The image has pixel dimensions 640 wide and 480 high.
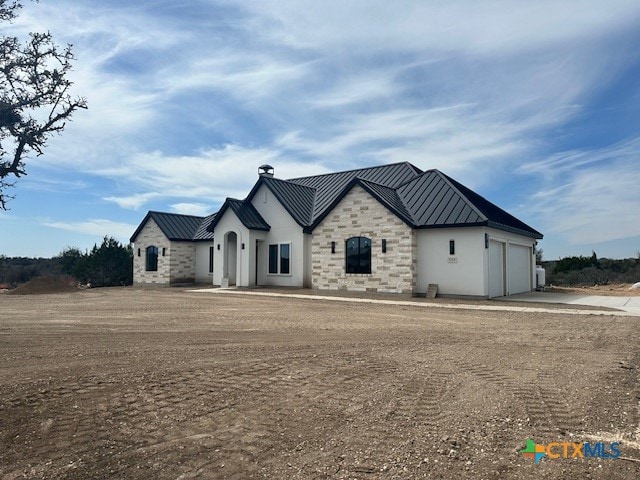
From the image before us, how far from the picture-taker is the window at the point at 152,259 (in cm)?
3269

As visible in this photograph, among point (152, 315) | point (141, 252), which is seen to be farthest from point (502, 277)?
point (141, 252)

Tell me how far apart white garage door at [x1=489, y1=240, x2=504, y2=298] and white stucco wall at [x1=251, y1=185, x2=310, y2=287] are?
977cm

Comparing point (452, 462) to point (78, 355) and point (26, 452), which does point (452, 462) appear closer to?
point (26, 452)

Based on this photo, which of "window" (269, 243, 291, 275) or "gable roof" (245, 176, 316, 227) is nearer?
"gable roof" (245, 176, 316, 227)

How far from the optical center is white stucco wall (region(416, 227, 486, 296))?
1966 centimetres

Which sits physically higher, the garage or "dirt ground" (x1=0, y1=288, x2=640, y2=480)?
the garage

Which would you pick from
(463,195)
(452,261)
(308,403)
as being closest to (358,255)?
(452,261)

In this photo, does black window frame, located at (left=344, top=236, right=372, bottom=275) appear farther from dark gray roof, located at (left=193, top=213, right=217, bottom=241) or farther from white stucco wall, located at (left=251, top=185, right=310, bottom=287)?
dark gray roof, located at (left=193, top=213, right=217, bottom=241)

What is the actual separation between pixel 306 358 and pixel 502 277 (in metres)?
16.7

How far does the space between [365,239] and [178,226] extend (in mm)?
16168

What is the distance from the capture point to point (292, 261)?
85.6 feet

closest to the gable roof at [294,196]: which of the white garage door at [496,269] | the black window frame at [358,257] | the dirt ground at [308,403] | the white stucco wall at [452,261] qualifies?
the black window frame at [358,257]

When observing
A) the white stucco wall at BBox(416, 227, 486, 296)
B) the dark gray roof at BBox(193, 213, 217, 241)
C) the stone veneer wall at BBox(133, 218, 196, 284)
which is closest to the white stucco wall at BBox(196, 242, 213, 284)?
the stone veneer wall at BBox(133, 218, 196, 284)

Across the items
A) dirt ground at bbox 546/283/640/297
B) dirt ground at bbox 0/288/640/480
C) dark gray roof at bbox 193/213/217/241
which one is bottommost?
dirt ground at bbox 0/288/640/480
